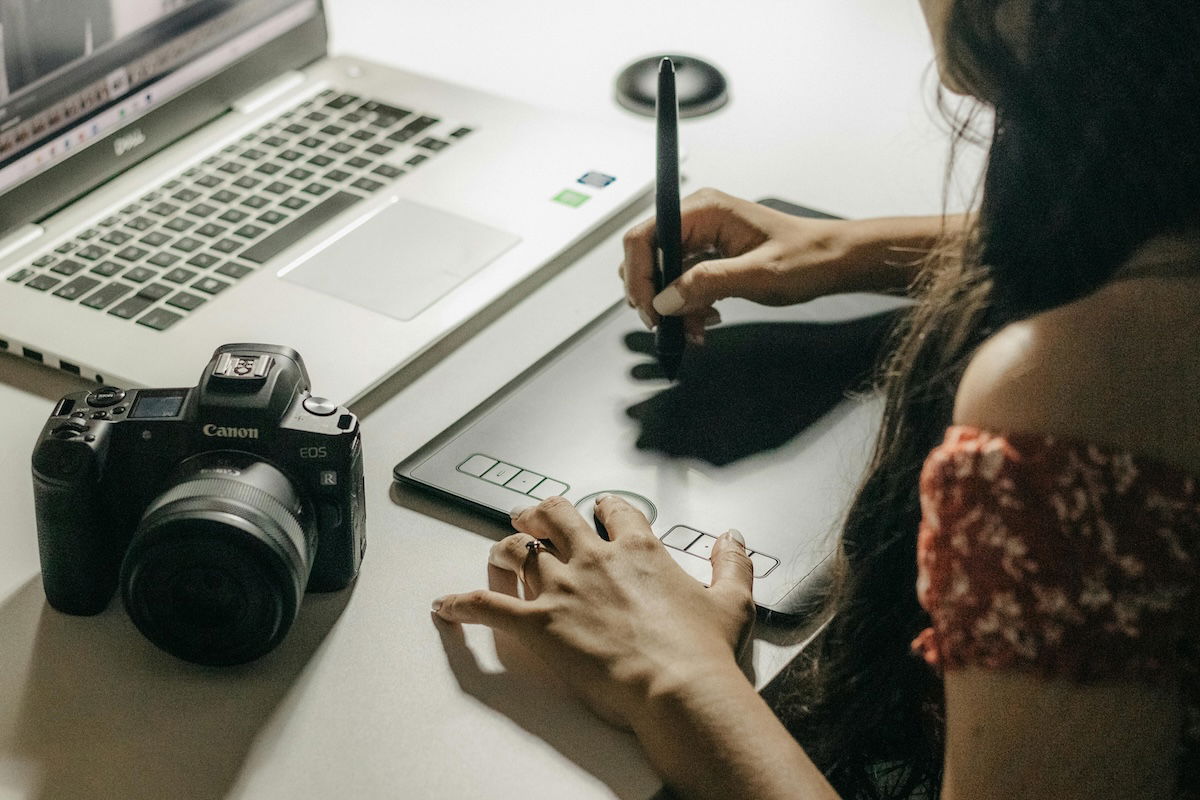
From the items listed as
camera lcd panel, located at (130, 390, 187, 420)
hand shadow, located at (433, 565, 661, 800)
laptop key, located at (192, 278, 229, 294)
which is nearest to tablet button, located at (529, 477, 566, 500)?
hand shadow, located at (433, 565, 661, 800)

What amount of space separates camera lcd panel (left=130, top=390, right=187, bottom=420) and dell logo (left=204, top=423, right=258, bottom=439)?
0.07 feet

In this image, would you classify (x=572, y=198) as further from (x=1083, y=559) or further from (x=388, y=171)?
(x=1083, y=559)

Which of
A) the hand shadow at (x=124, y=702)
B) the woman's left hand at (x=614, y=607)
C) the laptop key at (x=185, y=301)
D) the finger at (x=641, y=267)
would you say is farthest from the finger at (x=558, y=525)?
the laptop key at (x=185, y=301)

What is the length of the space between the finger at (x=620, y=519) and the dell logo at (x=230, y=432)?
0.66 feet

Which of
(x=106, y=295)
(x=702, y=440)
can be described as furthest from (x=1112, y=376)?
(x=106, y=295)

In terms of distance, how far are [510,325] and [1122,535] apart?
504 millimetres

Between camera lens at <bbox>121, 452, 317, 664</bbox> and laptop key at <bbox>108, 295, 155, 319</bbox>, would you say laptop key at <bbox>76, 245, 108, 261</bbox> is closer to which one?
laptop key at <bbox>108, 295, 155, 319</bbox>

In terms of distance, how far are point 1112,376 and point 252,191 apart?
27.9 inches

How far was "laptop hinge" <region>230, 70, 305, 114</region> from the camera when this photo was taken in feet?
3.76

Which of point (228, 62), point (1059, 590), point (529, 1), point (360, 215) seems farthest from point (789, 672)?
point (529, 1)

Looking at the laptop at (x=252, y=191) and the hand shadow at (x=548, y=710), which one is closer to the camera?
the hand shadow at (x=548, y=710)

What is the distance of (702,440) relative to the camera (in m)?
0.82

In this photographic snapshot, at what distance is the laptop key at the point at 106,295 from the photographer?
912 mm

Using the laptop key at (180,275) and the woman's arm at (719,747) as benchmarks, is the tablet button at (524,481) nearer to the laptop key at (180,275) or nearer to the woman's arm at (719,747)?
the woman's arm at (719,747)
